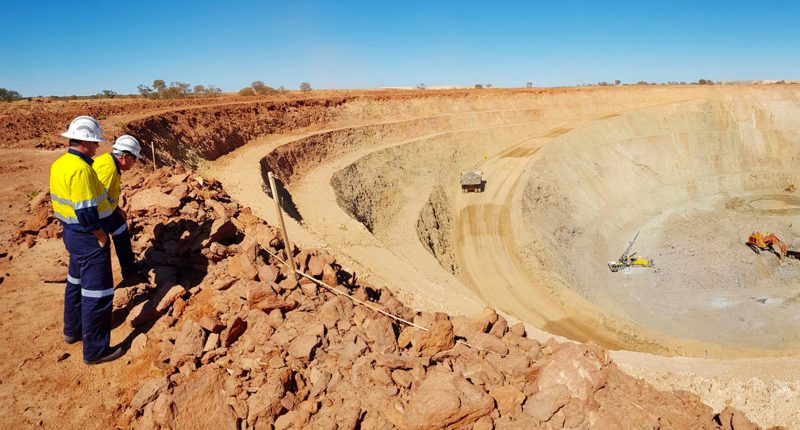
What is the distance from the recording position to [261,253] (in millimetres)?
7051

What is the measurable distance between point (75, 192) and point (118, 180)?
3.85 ft

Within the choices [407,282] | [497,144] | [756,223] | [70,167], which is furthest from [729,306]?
[70,167]

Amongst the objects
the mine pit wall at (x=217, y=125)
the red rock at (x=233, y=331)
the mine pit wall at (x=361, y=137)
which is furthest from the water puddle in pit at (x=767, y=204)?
the red rock at (x=233, y=331)

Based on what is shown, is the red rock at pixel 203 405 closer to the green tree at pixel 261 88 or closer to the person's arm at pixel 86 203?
the person's arm at pixel 86 203

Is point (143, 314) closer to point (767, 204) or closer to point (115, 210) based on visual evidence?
point (115, 210)

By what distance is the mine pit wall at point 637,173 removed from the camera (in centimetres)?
2216

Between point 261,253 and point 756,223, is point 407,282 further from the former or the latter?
point 756,223

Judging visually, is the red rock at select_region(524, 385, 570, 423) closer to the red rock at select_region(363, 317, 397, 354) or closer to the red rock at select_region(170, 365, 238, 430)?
the red rock at select_region(363, 317, 397, 354)

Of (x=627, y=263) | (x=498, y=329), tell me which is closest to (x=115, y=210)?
(x=498, y=329)

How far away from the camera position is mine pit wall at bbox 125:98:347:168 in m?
18.1

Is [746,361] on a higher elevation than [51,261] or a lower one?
lower

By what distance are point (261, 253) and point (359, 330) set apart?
2478 mm

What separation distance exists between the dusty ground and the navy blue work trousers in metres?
0.39

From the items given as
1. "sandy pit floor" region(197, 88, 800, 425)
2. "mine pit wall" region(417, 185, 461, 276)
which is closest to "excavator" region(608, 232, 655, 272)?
"sandy pit floor" region(197, 88, 800, 425)
